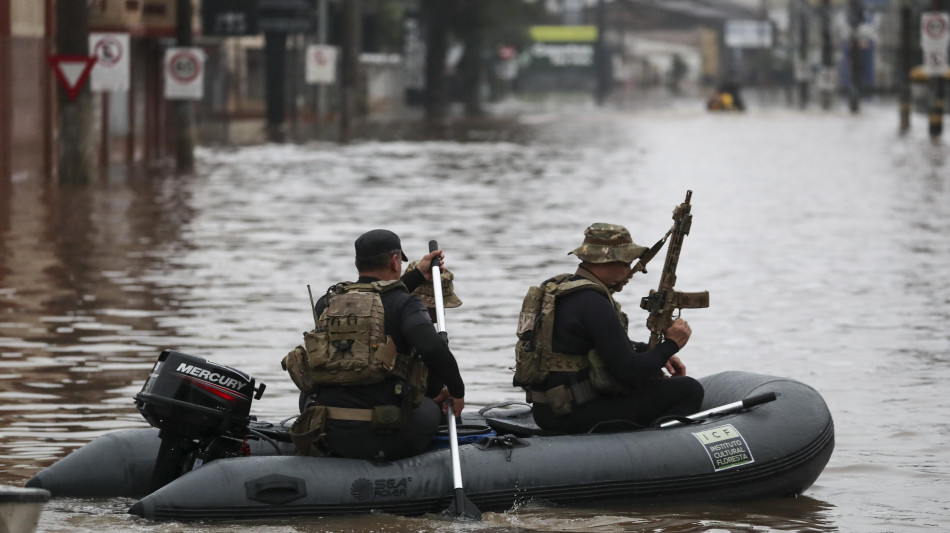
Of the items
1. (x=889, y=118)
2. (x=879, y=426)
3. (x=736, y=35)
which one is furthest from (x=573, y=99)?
(x=879, y=426)

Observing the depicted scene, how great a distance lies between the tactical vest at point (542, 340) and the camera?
9.41 metres

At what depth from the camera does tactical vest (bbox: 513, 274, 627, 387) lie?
30.9ft

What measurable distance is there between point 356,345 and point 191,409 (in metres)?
0.77

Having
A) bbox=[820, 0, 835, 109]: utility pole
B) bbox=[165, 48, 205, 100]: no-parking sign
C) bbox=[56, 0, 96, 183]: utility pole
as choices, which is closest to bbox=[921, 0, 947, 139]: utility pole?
bbox=[165, 48, 205, 100]: no-parking sign

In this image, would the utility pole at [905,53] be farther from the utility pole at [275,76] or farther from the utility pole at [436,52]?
the utility pole at [436,52]

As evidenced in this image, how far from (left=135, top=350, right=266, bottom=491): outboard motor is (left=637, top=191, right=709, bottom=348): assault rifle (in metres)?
1.95

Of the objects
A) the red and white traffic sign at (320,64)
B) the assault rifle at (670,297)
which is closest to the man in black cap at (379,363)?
the assault rifle at (670,297)

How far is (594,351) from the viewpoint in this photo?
948 centimetres

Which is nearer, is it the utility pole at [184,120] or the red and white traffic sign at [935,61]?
the utility pole at [184,120]

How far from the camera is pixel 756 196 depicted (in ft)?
99.1

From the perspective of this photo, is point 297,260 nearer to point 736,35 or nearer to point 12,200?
point 12,200

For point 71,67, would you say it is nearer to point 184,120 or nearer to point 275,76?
point 184,120

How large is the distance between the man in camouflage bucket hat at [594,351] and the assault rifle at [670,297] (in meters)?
0.10

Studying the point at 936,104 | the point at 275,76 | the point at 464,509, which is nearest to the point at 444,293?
the point at 464,509
